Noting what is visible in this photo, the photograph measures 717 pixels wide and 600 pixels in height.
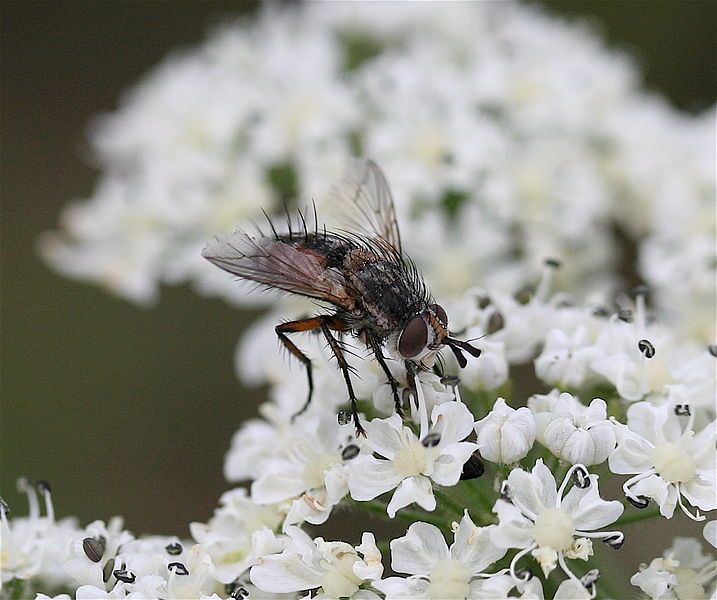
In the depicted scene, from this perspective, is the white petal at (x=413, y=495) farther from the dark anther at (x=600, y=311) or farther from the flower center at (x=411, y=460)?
the dark anther at (x=600, y=311)

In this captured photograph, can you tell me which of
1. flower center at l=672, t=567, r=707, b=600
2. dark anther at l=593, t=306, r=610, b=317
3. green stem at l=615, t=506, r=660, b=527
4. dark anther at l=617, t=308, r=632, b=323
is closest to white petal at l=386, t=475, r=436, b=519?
green stem at l=615, t=506, r=660, b=527

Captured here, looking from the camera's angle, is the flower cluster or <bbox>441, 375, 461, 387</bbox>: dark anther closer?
<bbox>441, 375, 461, 387</bbox>: dark anther

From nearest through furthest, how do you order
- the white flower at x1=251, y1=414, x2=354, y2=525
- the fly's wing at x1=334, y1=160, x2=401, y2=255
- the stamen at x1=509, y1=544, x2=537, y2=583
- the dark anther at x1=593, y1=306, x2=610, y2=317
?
the stamen at x1=509, y1=544, x2=537, y2=583, the white flower at x1=251, y1=414, x2=354, y2=525, the dark anther at x1=593, y1=306, x2=610, y2=317, the fly's wing at x1=334, y1=160, x2=401, y2=255

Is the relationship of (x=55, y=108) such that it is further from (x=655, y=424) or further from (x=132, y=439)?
(x=655, y=424)

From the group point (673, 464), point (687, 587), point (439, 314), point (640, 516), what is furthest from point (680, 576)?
point (439, 314)

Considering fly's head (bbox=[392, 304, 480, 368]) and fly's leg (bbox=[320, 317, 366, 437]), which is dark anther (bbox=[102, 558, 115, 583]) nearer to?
fly's leg (bbox=[320, 317, 366, 437])

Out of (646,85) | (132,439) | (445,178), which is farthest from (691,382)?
(646,85)
